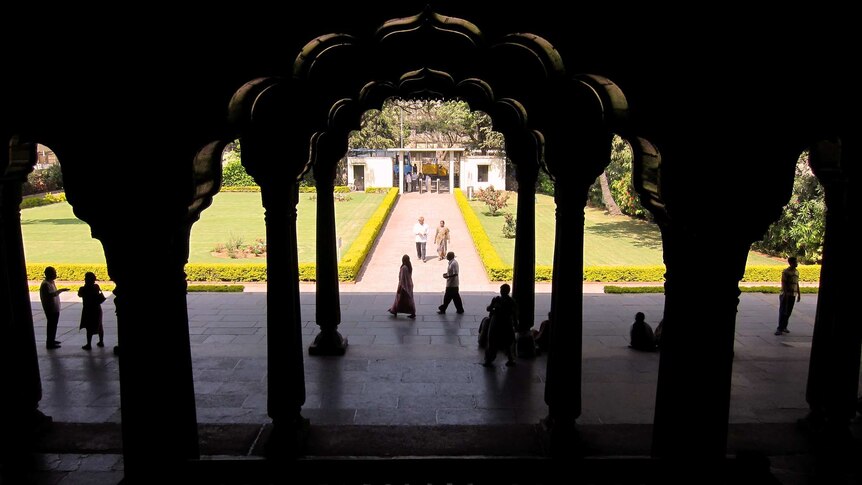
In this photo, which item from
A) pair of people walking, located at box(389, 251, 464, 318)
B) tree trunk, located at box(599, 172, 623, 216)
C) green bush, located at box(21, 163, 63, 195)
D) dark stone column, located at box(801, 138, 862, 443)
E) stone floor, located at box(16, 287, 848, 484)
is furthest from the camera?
green bush, located at box(21, 163, 63, 195)

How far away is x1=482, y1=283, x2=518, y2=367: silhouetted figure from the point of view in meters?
8.62

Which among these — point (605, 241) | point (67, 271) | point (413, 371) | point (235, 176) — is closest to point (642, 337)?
point (413, 371)

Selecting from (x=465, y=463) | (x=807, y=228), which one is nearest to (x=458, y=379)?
(x=465, y=463)

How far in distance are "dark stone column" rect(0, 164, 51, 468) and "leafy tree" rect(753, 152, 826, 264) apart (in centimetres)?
2054

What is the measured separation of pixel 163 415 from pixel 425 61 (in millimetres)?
4533

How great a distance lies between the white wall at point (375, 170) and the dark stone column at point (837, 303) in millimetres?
40132

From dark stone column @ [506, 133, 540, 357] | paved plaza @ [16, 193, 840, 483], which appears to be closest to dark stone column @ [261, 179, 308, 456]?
paved plaza @ [16, 193, 840, 483]

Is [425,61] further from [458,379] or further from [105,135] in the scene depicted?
[458,379]

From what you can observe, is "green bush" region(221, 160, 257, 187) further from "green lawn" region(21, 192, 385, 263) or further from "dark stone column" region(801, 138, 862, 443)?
"dark stone column" region(801, 138, 862, 443)

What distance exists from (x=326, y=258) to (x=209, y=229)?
18.4 metres

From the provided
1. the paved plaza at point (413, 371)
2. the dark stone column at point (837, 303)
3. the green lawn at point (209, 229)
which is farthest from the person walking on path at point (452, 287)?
the green lawn at point (209, 229)

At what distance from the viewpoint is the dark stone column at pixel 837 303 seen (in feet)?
19.7

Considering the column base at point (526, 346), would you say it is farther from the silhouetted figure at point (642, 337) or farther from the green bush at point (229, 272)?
the green bush at point (229, 272)

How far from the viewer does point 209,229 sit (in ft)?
86.0
